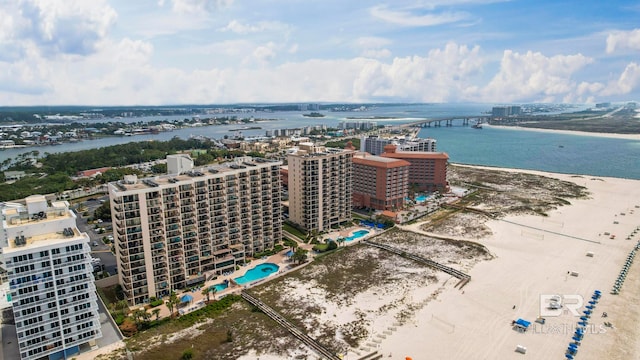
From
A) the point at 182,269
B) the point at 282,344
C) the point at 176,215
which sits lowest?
the point at 282,344

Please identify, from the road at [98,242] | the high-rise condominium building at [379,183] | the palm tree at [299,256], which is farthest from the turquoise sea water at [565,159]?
the road at [98,242]

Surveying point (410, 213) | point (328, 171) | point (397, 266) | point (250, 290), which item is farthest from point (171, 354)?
point (410, 213)

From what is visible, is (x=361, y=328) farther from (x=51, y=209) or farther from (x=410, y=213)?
(x=410, y=213)

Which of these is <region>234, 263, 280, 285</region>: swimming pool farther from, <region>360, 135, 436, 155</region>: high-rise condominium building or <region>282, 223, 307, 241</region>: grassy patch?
<region>360, 135, 436, 155</region>: high-rise condominium building

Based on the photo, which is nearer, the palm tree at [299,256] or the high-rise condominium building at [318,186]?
the palm tree at [299,256]

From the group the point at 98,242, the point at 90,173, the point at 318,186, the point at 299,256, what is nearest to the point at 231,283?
the point at 299,256

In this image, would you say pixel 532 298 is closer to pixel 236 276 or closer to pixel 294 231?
pixel 294 231

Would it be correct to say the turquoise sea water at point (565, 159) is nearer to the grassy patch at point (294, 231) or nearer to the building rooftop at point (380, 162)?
the building rooftop at point (380, 162)
